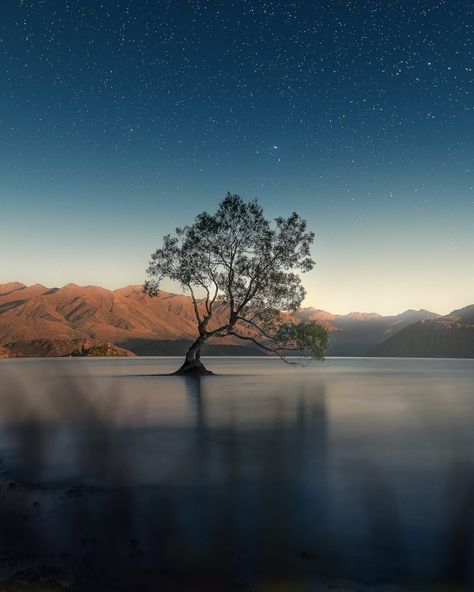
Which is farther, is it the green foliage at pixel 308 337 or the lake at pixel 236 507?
the green foliage at pixel 308 337

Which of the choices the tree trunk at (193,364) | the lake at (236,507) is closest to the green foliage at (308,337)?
the tree trunk at (193,364)

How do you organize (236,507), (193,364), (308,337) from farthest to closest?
(193,364)
(308,337)
(236,507)

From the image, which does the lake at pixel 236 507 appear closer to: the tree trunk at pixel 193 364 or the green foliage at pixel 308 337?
the green foliage at pixel 308 337

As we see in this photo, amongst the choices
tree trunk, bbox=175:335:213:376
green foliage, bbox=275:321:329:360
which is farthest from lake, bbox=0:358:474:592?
tree trunk, bbox=175:335:213:376

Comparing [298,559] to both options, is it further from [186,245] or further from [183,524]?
[186,245]

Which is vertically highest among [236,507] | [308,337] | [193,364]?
[308,337]

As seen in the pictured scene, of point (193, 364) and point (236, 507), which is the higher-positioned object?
point (236, 507)

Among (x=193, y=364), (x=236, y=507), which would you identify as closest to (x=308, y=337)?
(x=193, y=364)

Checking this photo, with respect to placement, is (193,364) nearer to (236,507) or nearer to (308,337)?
(308,337)

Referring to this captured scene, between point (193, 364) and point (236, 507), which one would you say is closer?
point (236, 507)

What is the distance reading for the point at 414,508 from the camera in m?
9.30

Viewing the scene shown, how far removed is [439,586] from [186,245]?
50.8 m

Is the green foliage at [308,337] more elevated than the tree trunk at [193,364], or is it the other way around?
the green foliage at [308,337]

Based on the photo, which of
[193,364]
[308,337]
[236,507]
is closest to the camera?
[236,507]
